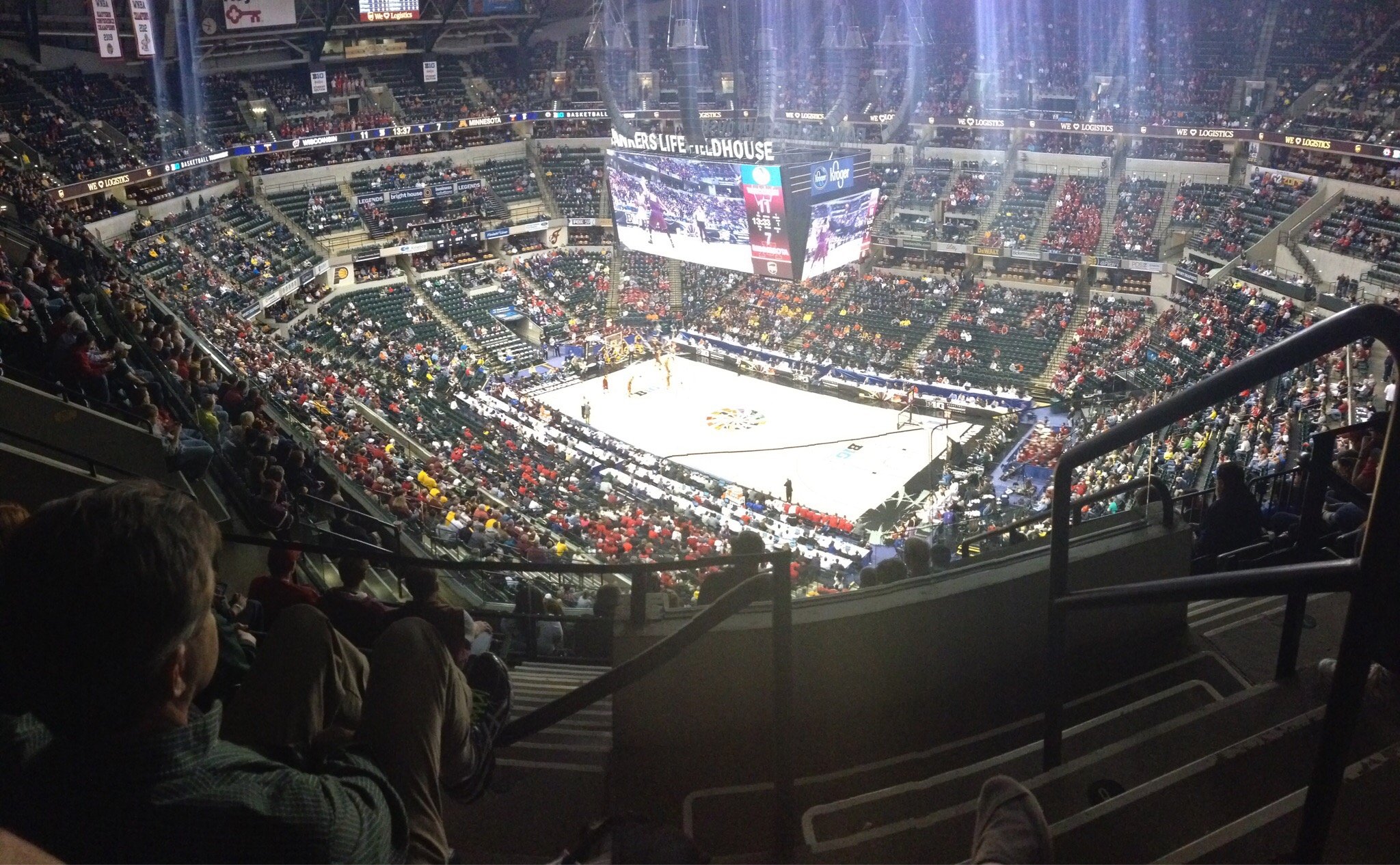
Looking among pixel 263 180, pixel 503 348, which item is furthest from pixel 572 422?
pixel 263 180

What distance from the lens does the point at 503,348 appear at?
3306cm

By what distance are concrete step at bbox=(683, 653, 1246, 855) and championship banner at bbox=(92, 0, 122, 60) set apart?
32112 millimetres

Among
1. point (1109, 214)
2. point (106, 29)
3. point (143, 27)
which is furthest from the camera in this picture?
point (1109, 214)

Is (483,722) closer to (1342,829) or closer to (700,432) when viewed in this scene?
(1342,829)

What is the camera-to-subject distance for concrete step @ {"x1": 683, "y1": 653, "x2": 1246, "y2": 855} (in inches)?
135

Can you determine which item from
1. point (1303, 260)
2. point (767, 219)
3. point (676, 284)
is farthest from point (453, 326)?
point (1303, 260)

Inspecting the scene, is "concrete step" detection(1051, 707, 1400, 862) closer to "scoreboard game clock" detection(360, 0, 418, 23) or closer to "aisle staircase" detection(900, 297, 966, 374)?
"aisle staircase" detection(900, 297, 966, 374)

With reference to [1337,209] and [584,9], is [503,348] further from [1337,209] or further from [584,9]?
[1337,209]

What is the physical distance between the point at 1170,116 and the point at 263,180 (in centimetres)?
3189

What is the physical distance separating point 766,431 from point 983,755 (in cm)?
2337

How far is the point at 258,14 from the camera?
1400 inches

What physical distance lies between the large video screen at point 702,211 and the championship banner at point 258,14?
46.9ft

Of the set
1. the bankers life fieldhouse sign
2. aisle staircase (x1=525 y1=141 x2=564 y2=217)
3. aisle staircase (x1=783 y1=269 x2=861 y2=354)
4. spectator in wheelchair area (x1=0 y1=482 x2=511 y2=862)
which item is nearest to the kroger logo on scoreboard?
the bankers life fieldhouse sign

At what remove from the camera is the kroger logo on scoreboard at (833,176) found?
28.3 metres
